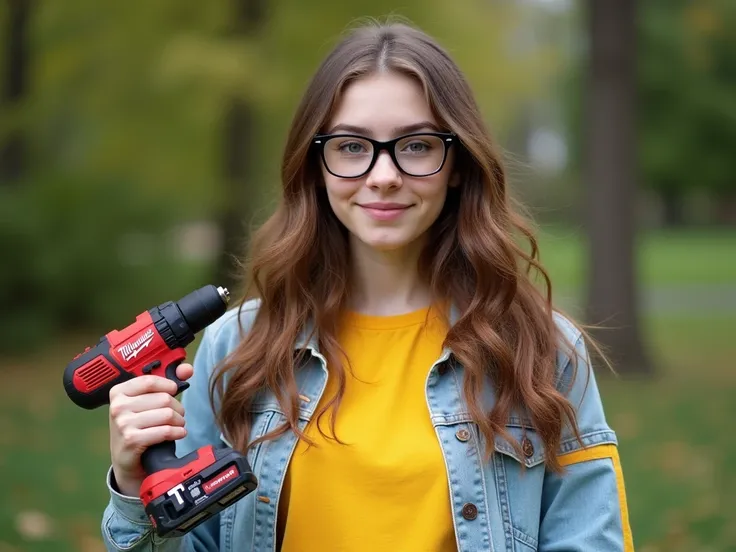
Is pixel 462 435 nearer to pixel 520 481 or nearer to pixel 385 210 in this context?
pixel 520 481

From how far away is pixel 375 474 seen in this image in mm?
2264

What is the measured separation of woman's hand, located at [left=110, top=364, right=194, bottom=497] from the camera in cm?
214

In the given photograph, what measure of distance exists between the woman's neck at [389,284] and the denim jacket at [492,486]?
220mm

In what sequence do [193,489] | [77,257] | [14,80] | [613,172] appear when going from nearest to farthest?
[193,489], [613,172], [14,80], [77,257]

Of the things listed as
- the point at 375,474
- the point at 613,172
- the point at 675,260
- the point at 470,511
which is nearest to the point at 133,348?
the point at 375,474

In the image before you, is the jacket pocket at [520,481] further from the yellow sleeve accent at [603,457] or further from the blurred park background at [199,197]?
the blurred park background at [199,197]

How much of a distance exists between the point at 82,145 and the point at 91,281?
2.89 meters

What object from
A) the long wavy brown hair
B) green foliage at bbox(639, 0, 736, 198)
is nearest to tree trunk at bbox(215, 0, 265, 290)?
green foliage at bbox(639, 0, 736, 198)

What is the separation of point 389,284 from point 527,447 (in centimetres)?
60

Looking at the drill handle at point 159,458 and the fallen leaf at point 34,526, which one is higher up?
the drill handle at point 159,458

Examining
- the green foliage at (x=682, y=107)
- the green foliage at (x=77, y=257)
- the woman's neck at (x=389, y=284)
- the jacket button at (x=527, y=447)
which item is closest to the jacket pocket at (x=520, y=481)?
the jacket button at (x=527, y=447)

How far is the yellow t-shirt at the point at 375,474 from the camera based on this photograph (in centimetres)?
226

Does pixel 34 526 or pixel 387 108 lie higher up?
pixel 387 108

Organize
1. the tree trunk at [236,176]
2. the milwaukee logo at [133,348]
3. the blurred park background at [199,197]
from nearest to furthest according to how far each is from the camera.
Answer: the milwaukee logo at [133,348] → the blurred park background at [199,197] → the tree trunk at [236,176]
